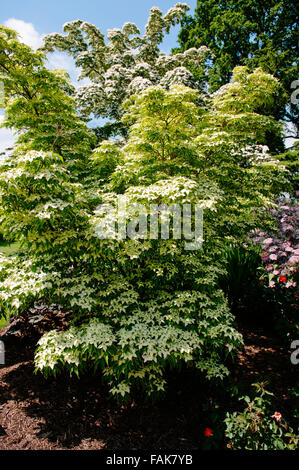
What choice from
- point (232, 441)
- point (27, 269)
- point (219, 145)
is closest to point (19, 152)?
point (27, 269)

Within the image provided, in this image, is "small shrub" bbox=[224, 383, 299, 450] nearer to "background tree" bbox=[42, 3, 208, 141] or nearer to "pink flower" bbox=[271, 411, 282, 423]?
"pink flower" bbox=[271, 411, 282, 423]

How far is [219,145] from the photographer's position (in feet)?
12.4

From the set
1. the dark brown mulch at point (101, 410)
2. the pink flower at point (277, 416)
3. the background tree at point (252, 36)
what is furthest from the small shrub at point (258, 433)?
the background tree at point (252, 36)

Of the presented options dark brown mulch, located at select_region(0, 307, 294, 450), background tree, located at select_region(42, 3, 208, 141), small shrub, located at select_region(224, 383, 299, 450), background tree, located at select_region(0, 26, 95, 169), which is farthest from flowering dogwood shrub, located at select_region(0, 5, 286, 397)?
background tree, located at select_region(42, 3, 208, 141)

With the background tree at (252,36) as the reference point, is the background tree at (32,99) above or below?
below

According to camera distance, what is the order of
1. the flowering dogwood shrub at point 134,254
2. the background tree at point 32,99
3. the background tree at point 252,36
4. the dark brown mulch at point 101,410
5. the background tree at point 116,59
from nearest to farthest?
1. the flowering dogwood shrub at point 134,254
2. the dark brown mulch at point 101,410
3. the background tree at point 32,99
4. the background tree at point 116,59
5. the background tree at point 252,36

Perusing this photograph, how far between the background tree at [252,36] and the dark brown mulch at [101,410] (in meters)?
12.7

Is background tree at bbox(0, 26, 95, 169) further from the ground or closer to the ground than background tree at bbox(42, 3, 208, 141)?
closer to the ground

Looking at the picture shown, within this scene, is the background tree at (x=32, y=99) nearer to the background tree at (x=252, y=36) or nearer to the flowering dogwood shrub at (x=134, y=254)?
the flowering dogwood shrub at (x=134, y=254)

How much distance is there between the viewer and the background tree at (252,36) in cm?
1312

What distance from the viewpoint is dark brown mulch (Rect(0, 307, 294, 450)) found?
2.87 m

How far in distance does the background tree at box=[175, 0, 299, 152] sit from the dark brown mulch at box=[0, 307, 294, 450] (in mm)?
12725

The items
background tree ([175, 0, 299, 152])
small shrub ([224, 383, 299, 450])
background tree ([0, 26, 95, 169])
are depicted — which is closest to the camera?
small shrub ([224, 383, 299, 450])
